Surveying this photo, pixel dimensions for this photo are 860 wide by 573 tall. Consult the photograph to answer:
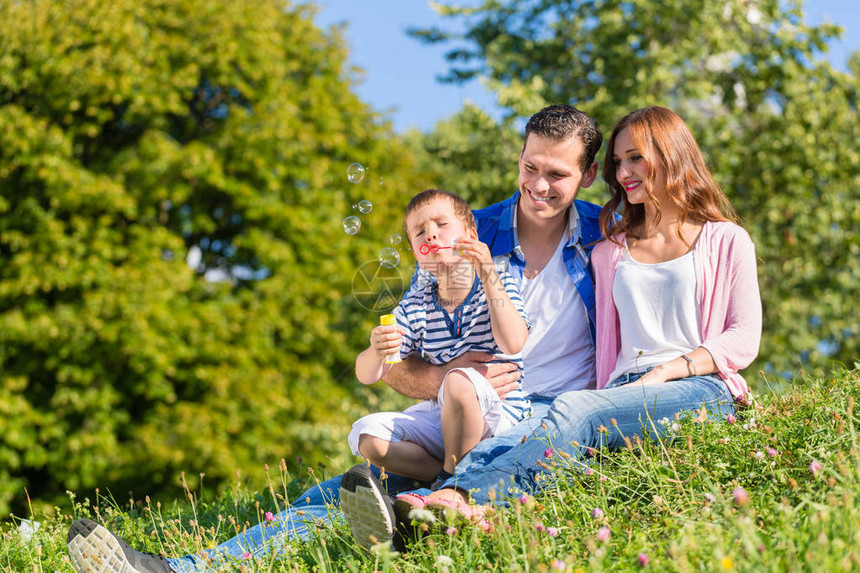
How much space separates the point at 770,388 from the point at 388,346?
1623 mm

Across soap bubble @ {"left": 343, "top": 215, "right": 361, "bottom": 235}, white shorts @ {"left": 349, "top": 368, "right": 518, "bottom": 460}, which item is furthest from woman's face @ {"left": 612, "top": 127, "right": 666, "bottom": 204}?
soap bubble @ {"left": 343, "top": 215, "right": 361, "bottom": 235}

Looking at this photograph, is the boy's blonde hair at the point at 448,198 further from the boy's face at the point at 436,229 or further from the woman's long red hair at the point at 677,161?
the woman's long red hair at the point at 677,161

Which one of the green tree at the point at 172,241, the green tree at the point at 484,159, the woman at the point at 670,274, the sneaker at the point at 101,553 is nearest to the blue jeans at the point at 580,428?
the woman at the point at 670,274

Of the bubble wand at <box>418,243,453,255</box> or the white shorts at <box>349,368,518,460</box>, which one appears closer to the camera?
the white shorts at <box>349,368,518,460</box>

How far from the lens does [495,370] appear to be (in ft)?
9.81

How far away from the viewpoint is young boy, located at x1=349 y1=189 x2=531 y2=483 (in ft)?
9.20

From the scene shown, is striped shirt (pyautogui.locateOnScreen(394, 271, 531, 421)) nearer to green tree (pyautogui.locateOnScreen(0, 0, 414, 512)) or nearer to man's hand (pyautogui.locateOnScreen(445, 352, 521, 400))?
man's hand (pyautogui.locateOnScreen(445, 352, 521, 400))

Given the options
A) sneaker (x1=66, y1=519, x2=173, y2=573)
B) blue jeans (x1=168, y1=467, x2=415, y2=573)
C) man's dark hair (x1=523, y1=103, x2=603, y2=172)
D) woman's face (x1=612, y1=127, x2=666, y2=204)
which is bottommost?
blue jeans (x1=168, y1=467, x2=415, y2=573)

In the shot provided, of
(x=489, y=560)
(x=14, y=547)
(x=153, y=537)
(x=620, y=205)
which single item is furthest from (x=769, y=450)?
(x=14, y=547)

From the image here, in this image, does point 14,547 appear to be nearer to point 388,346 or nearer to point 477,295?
point 388,346

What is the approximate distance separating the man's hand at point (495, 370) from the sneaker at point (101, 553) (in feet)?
4.29

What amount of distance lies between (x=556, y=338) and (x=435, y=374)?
0.55 m

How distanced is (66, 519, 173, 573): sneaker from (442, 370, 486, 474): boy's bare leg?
105 centimetres

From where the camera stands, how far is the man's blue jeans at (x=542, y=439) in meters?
2.63
